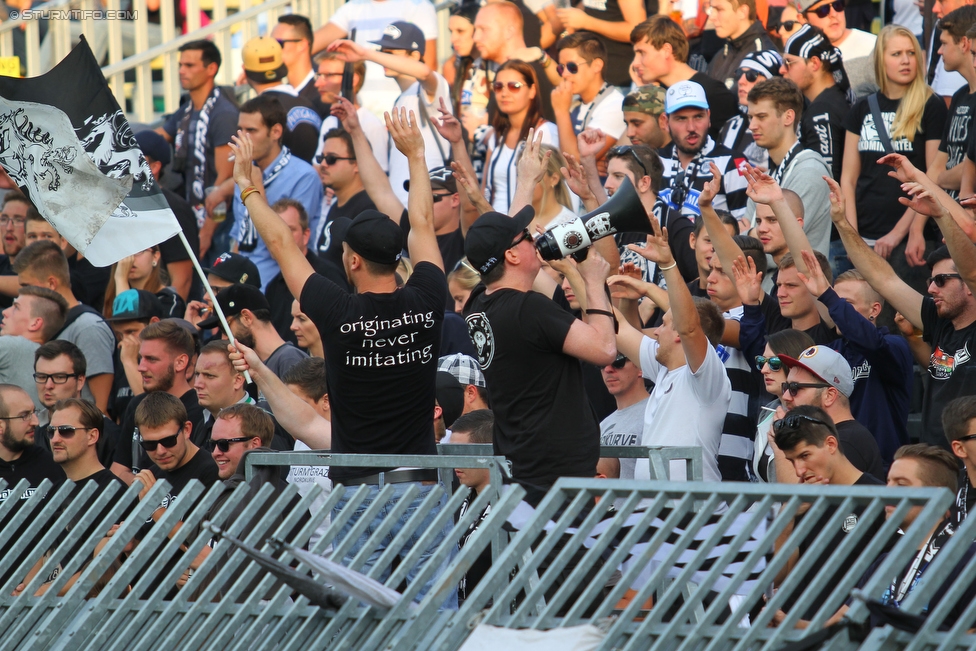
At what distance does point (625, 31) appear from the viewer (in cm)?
1184

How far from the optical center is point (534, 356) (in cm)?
537

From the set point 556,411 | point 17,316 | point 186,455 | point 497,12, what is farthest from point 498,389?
point 497,12

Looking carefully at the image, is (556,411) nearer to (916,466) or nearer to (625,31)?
(916,466)

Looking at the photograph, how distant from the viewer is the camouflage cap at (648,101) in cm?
977

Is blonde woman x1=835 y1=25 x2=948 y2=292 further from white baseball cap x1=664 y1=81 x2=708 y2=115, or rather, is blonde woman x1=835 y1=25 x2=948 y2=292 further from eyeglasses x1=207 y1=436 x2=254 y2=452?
eyeglasses x1=207 y1=436 x2=254 y2=452

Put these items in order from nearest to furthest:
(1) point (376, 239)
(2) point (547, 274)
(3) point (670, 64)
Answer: (1) point (376, 239) < (2) point (547, 274) < (3) point (670, 64)

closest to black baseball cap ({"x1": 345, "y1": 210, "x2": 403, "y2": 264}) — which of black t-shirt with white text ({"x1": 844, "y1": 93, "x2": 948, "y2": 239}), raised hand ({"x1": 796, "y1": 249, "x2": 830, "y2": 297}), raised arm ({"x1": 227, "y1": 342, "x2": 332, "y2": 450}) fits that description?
raised arm ({"x1": 227, "y1": 342, "x2": 332, "y2": 450})

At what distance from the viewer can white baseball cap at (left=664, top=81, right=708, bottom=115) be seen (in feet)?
29.8

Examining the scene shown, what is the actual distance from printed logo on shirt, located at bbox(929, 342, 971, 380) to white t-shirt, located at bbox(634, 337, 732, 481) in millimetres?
1087

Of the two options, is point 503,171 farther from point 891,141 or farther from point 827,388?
point 827,388

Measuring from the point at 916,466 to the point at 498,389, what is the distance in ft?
5.63

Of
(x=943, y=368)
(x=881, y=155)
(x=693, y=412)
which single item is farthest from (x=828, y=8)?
(x=693, y=412)

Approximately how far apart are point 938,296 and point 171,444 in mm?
3970

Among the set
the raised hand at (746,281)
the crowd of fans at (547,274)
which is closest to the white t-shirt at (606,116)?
the crowd of fans at (547,274)
